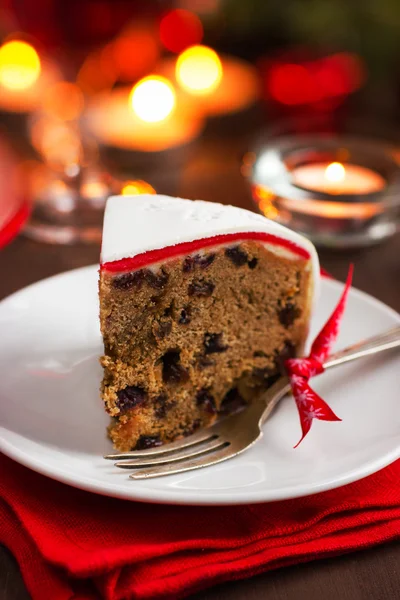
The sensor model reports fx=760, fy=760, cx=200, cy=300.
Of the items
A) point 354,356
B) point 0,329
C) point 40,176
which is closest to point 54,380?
point 0,329

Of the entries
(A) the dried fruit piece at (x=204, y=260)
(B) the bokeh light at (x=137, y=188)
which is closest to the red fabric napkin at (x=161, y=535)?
(A) the dried fruit piece at (x=204, y=260)

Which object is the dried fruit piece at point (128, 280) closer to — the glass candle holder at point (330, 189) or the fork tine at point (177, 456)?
the fork tine at point (177, 456)

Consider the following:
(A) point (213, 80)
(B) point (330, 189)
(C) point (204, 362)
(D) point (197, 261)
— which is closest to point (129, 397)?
(C) point (204, 362)

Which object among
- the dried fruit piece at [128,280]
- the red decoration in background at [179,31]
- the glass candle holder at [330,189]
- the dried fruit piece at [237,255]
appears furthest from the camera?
the red decoration in background at [179,31]

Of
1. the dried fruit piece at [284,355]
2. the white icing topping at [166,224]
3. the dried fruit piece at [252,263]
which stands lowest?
the dried fruit piece at [284,355]

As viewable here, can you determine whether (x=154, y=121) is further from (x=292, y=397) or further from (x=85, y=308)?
(x=292, y=397)

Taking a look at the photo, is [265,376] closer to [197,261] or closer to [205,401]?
[205,401]
